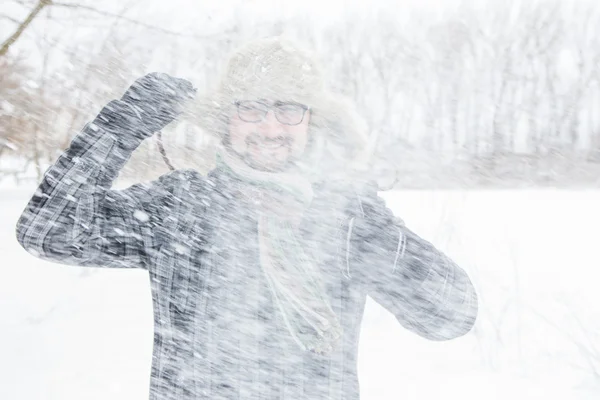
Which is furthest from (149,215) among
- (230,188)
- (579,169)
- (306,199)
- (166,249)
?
(579,169)

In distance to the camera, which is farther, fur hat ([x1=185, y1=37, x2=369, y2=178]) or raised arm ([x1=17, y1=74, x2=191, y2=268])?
fur hat ([x1=185, y1=37, x2=369, y2=178])

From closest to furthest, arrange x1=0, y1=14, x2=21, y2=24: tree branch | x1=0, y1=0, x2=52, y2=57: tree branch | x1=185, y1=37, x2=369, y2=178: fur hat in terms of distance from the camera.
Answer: x1=185, y1=37, x2=369, y2=178: fur hat
x1=0, y1=0, x2=52, y2=57: tree branch
x1=0, y1=14, x2=21, y2=24: tree branch

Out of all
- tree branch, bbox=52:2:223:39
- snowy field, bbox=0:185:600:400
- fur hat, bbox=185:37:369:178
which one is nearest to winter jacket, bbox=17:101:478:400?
fur hat, bbox=185:37:369:178

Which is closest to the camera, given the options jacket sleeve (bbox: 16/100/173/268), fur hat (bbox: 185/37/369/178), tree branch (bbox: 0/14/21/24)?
jacket sleeve (bbox: 16/100/173/268)

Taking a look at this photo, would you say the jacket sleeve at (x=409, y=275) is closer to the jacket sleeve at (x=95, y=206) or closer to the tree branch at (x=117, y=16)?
the jacket sleeve at (x=95, y=206)

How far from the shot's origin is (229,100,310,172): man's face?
1.05 meters

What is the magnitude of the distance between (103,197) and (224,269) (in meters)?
0.31

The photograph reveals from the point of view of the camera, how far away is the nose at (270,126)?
3.42 ft

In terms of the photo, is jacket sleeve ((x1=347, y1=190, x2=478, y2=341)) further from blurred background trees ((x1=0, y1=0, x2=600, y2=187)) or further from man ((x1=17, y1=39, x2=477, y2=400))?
blurred background trees ((x1=0, y1=0, x2=600, y2=187))

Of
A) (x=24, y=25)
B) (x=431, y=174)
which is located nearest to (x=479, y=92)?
(x=431, y=174)

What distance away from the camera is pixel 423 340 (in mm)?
3412

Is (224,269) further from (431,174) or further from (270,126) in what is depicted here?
(431,174)

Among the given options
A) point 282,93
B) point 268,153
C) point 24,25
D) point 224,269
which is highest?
point 24,25

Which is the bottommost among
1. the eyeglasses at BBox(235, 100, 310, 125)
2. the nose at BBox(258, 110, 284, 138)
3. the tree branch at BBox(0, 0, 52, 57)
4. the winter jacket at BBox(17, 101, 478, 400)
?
the winter jacket at BBox(17, 101, 478, 400)
